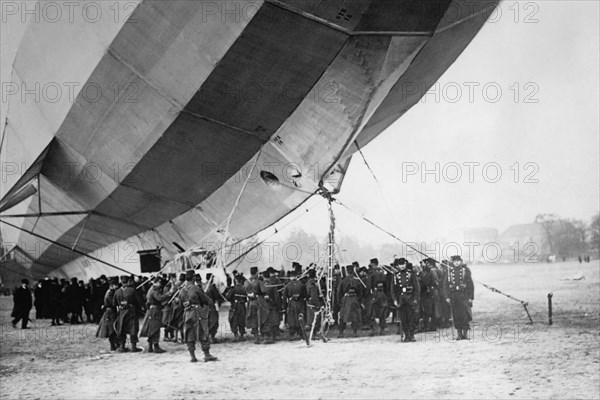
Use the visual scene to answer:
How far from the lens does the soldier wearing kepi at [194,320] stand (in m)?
8.48

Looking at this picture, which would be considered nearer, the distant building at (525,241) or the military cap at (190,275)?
the military cap at (190,275)

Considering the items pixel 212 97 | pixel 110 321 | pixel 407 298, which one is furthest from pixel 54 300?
pixel 407 298

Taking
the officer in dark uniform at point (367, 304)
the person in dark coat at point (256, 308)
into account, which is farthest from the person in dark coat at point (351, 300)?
the person in dark coat at point (256, 308)

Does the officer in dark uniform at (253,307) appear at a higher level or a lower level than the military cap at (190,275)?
lower

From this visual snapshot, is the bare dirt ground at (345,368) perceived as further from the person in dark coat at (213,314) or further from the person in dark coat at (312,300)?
the person in dark coat at (312,300)

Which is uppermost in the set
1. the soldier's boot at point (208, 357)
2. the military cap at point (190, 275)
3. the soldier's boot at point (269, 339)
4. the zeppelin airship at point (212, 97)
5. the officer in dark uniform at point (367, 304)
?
the zeppelin airship at point (212, 97)

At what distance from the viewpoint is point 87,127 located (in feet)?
Result: 31.1

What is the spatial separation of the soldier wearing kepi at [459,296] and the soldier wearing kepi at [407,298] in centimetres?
70

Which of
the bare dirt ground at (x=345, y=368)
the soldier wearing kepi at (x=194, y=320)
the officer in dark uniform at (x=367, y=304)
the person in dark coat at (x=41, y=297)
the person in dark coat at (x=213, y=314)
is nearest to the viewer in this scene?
the bare dirt ground at (x=345, y=368)

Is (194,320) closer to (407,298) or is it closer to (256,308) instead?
(256,308)

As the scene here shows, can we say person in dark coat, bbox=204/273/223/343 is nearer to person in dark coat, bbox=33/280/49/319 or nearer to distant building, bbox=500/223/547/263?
person in dark coat, bbox=33/280/49/319

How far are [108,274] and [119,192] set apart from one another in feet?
22.4

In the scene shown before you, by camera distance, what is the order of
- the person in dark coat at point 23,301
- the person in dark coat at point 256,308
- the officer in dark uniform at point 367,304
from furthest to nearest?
1. the person in dark coat at point 23,301
2. the officer in dark uniform at point 367,304
3. the person in dark coat at point 256,308

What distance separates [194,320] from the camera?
27.9 ft
